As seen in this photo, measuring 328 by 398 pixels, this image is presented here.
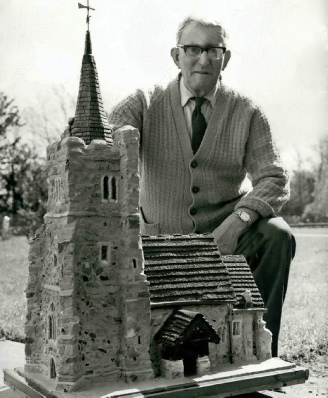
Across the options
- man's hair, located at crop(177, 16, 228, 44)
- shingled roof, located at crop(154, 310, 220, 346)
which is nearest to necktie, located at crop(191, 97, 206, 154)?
man's hair, located at crop(177, 16, 228, 44)

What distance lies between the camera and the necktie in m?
3.81

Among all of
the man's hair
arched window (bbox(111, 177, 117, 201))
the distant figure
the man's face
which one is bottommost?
the distant figure

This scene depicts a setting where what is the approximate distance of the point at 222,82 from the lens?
399 cm

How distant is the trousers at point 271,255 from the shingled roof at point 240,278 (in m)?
0.35

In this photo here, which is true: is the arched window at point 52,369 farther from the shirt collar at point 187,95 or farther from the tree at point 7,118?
the tree at point 7,118

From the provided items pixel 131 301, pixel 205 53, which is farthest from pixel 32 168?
pixel 131 301

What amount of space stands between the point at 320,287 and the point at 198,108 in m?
5.35

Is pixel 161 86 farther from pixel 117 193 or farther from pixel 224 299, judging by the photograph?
pixel 224 299

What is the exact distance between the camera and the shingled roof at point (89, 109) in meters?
2.95

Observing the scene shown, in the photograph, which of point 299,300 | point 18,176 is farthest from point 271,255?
point 18,176

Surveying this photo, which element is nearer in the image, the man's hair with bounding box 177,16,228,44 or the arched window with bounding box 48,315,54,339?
the arched window with bounding box 48,315,54,339

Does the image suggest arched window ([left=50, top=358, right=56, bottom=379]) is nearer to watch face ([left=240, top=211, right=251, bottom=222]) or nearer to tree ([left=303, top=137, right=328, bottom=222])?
watch face ([left=240, top=211, right=251, bottom=222])

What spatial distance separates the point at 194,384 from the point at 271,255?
1.21 meters

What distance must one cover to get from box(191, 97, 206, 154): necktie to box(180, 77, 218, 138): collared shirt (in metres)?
0.03
